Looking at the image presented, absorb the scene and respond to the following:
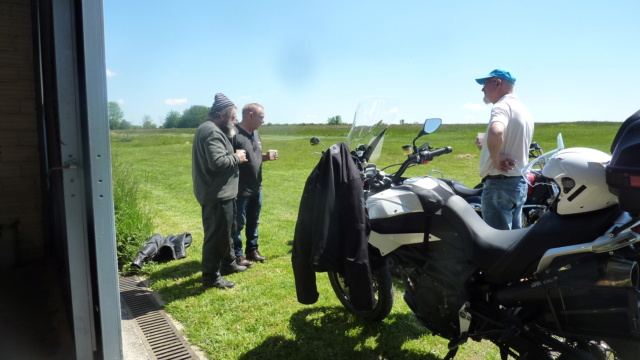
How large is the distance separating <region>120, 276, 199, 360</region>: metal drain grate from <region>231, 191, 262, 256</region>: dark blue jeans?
3.49 ft

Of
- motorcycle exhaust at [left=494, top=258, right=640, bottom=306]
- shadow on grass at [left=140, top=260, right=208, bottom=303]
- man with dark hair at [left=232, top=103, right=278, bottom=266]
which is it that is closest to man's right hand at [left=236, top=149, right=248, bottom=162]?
man with dark hair at [left=232, top=103, right=278, bottom=266]

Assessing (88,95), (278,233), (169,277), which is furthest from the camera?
(278,233)

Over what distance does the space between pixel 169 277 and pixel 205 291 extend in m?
0.63

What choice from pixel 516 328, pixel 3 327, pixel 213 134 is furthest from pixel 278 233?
pixel 516 328

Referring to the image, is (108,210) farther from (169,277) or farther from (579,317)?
(579,317)

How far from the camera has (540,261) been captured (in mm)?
2066

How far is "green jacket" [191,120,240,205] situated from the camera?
382 cm

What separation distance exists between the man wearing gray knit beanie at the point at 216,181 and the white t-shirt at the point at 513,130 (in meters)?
2.32

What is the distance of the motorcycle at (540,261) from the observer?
1816mm

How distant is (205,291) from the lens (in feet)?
13.1

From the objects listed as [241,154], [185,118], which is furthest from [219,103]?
[185,118]

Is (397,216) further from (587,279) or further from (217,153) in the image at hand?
(217,153)

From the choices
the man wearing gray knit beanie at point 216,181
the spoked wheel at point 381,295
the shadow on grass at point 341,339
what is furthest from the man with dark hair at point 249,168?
the spoked wheel at point 381,295

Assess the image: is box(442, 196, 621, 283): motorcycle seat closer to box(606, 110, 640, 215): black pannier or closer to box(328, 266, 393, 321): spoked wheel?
box(606, 110, 640, 215): black pannier
